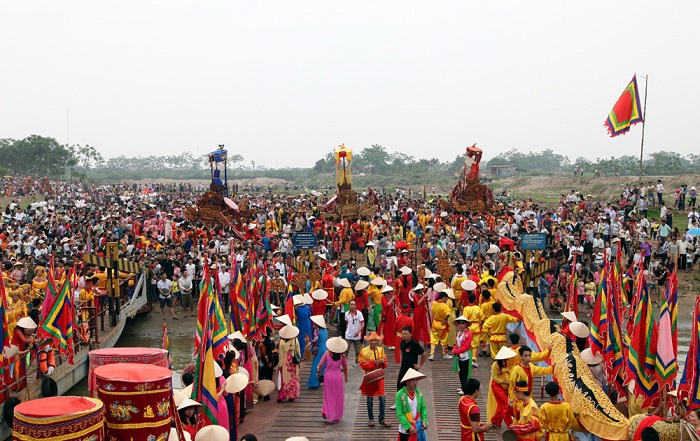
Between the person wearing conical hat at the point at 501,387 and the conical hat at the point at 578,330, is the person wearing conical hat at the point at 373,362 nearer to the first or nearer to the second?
the person wearing conical hat at the point at 501,387

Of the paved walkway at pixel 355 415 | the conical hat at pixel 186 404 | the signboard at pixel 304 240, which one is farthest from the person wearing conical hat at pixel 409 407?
the signboard at pixel 304 240

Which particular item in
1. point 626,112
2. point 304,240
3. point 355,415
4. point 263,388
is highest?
point 626,112

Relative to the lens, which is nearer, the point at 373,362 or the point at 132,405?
the point at 132,405

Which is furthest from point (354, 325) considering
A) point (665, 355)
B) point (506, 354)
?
point (665, 355)

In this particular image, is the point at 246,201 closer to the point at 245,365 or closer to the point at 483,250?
the point at 483,250

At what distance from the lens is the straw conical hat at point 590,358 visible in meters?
10.1

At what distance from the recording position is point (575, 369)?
8.87 meters

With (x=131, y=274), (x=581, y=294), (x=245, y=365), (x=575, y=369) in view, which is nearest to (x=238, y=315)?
(x=245, y=365)

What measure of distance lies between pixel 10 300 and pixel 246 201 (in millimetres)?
16972

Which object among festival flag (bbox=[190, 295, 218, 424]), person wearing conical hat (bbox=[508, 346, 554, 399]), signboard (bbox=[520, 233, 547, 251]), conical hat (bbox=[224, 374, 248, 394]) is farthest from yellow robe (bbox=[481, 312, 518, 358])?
signboard (bbox=[520, 233, 547, 251])

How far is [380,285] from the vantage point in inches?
582

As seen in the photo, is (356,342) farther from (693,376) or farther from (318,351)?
(693,376)

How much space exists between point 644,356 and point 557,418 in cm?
207

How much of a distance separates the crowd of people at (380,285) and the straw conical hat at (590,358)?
2.7 inches
